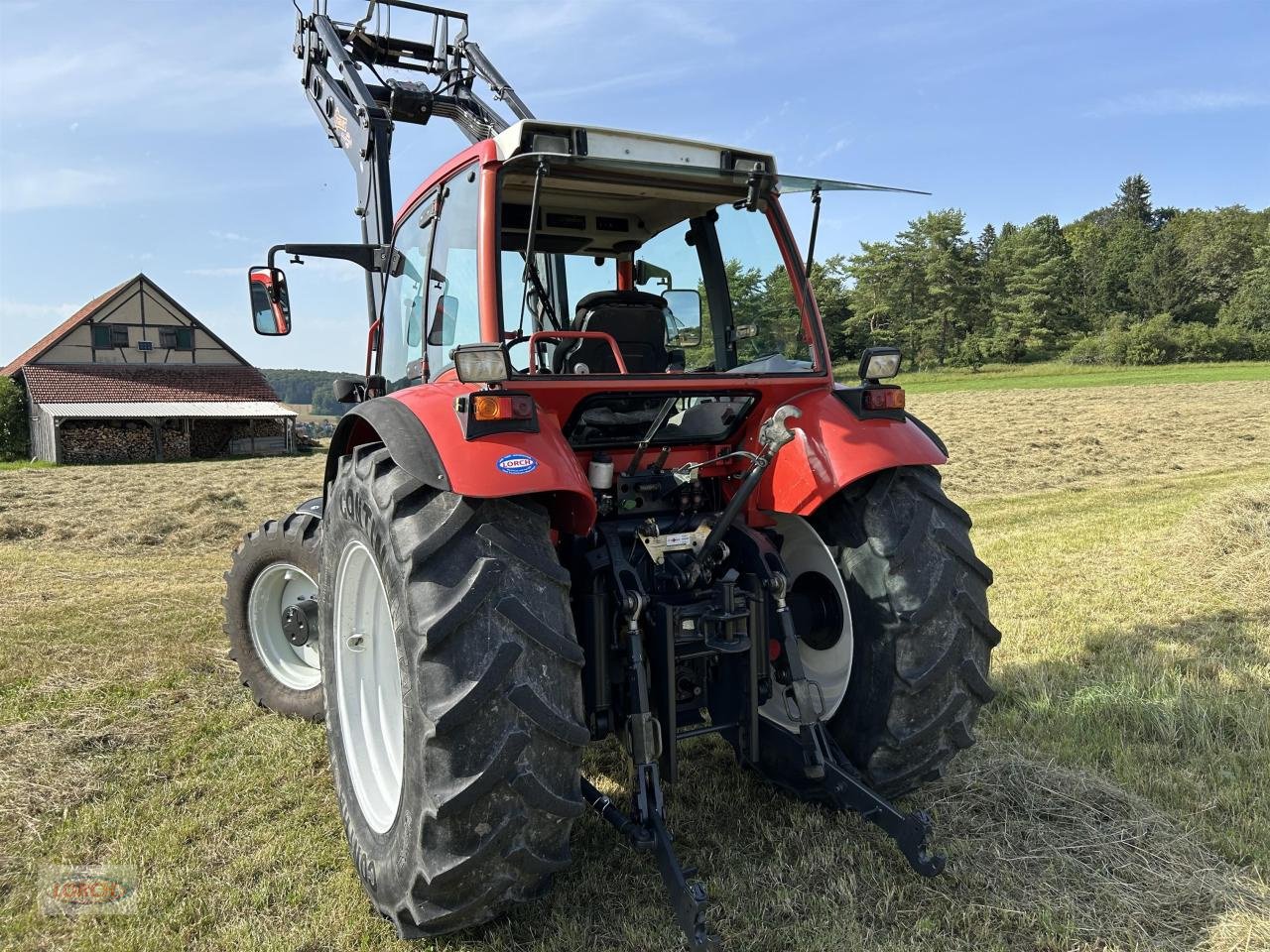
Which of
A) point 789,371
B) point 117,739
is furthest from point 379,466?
point 117,739

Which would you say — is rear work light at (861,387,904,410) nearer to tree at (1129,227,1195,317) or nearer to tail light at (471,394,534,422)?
tail light at (471,394,534,422)

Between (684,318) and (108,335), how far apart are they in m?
33.9

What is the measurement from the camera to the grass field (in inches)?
105

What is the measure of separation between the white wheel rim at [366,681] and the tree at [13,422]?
3315 centimetres

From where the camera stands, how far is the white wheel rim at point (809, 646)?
3111 millimetres

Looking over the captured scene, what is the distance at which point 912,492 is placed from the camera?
3.06 metres

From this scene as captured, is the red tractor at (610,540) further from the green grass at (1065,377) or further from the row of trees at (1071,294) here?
the row of trees at (1071,294)

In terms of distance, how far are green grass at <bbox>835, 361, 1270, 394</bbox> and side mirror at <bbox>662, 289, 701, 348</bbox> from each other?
28.2 meters

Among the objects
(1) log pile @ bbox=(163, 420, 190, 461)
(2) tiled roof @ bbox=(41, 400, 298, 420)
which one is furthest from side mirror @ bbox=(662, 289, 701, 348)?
(1) log pile @ bbox=(163, 420, 190, 461)

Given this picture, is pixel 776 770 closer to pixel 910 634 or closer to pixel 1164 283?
pixel 910 634

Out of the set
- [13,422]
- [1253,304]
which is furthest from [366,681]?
[1253,304]

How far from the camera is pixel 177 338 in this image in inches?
1280

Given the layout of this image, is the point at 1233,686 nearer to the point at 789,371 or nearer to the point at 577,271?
the point at 789,371

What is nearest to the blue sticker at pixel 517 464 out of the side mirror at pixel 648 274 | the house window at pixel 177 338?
the side mirror at pixel 648 274
